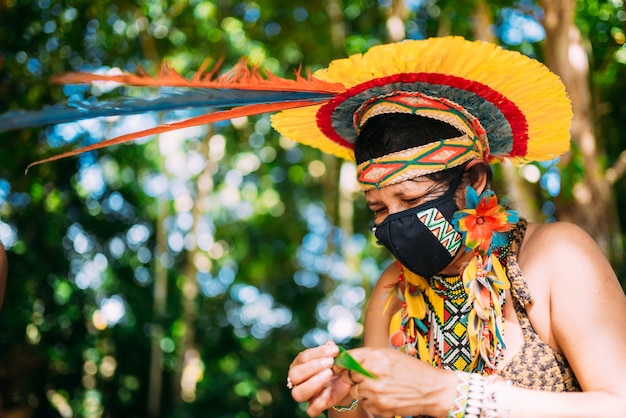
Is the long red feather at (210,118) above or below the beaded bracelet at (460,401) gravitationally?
A: above

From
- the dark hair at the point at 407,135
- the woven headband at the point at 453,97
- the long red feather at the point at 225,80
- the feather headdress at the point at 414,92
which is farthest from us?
the dark hair at the point at 407,135

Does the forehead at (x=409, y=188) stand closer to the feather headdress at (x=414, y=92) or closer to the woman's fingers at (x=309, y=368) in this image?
the feather headdress at (x=414, y=92)

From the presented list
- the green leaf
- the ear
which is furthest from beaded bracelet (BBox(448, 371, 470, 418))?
the ear

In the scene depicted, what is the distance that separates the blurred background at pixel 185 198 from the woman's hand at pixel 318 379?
2.86m

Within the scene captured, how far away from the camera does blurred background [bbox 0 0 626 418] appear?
5285 millimetres

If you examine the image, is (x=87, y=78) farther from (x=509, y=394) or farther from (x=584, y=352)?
(x=584, y=352)

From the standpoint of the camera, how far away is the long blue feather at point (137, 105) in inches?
64.6

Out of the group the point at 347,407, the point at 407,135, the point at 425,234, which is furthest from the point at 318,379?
the point at 407,135

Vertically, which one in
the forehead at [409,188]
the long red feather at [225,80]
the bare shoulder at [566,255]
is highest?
Answer: the long red feather at [225,80]

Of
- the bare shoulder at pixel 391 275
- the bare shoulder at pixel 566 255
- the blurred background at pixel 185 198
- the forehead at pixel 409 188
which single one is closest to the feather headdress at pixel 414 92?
the forehead at pixel 409 188

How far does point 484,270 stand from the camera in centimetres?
225

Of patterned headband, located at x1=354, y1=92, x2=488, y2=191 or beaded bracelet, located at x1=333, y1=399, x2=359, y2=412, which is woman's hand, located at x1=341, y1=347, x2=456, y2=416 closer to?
beaded bracelet, located at x1=333, y1=399, x2=359, y2=412

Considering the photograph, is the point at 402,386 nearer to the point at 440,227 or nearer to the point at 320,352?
the point at 320,352

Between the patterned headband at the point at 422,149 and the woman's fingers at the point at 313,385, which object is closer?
the woman's fingers at the point at 313,385
